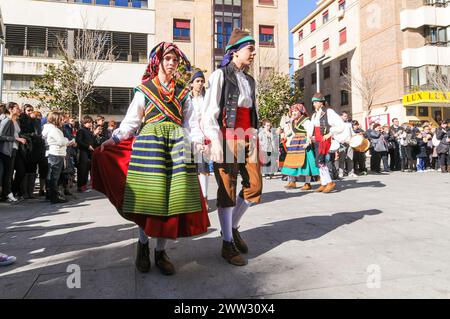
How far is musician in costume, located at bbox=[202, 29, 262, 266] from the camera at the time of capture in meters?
2.98

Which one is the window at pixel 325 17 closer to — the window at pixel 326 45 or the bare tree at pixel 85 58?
the window at pixel 326 45

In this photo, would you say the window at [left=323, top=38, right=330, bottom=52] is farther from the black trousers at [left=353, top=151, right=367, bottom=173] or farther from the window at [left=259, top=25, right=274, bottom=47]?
the black trousers at [left=353, top=151, right=367, bottom=173]

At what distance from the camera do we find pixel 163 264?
267 centimetres

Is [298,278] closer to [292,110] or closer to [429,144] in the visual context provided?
[292,110]

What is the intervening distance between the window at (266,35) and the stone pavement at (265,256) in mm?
25116

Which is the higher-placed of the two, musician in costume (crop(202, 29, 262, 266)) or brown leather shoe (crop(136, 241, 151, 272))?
musician in costume (crop(202, 29, 262, 266))

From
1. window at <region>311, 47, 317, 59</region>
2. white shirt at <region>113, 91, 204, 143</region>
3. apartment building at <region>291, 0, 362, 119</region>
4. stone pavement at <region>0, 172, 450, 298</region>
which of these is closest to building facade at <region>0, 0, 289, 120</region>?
apartment building at <region>291, 0, 362, 119</region>

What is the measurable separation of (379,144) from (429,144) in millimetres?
2249

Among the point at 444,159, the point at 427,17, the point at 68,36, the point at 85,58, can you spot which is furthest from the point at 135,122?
the point at 427,17

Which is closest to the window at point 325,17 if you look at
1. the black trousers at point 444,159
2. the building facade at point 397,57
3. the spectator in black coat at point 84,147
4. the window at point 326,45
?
the window at point 326,45

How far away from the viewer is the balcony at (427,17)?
28.0 m

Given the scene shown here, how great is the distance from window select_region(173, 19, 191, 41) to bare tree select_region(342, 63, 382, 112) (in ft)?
52.8

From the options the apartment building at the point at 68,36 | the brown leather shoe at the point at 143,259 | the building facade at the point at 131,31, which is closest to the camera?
the brown leather shoe at the point at 143,259

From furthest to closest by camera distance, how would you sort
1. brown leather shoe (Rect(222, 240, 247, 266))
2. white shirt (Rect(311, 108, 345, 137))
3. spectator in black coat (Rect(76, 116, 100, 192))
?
spectator in black coat (Rect(76, 116, 100, 192)) < white shirt (Rect(311, 108, 345, 137)) < brown leather shoe (Rect(222, 240, 247, 266))
